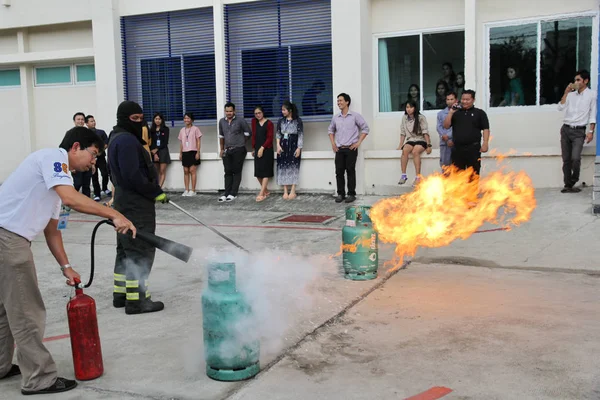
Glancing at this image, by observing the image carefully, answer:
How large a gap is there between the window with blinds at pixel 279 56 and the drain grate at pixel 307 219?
3.12 meters

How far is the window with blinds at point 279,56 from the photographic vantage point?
13.8 metres

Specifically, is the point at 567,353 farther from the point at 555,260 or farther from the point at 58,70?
the point at 58,70

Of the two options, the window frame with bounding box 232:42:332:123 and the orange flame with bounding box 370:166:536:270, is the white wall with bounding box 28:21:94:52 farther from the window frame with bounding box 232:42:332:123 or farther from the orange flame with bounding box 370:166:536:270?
the orange flame with bounding box 370:166:536:270

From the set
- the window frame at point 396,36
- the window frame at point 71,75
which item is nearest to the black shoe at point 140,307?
the window frame at point 396,36

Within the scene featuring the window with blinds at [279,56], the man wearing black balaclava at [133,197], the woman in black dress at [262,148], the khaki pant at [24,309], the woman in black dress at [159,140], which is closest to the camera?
the khaki pant at [24,309]

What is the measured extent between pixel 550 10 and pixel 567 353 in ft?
30.9

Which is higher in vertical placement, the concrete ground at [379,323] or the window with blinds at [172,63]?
the window with blinds at [172,63]

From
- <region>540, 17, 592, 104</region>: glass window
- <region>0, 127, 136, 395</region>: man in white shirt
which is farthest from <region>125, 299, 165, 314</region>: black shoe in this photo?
<region>540, 17, 592, 104</region>: glass window

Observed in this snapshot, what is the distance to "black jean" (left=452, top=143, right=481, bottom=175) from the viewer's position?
34.6 ft

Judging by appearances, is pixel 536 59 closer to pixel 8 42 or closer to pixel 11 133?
pixel 8 42

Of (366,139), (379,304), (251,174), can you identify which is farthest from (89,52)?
(379,304)

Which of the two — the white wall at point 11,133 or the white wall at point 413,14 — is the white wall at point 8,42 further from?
the white wall at point 413,14

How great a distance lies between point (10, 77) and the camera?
698 inches

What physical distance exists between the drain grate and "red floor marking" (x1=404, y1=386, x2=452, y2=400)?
22.4ft
